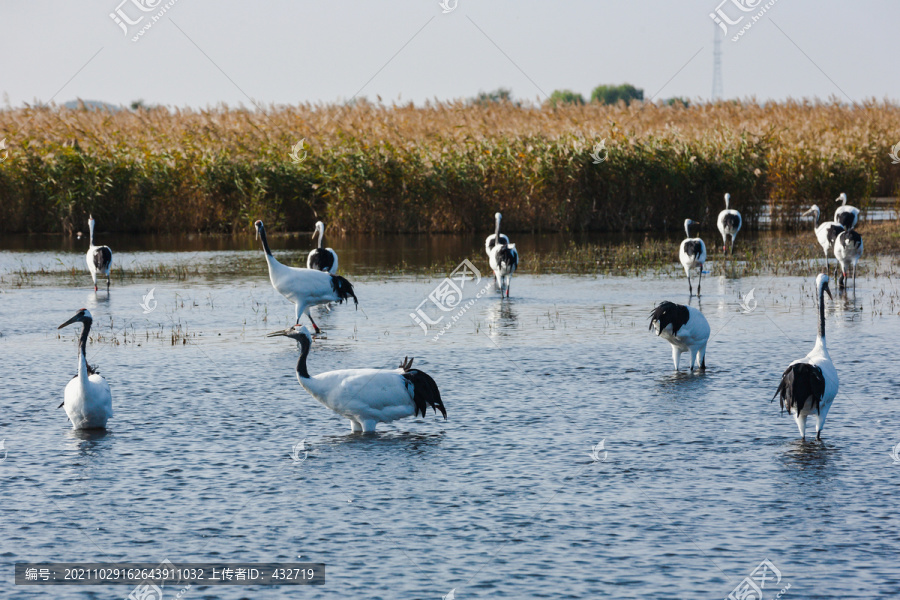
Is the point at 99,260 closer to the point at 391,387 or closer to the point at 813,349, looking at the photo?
the point at 391,387

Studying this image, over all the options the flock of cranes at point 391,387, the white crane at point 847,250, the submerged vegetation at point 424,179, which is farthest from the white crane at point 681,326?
the submerged vegetation at point 424,179

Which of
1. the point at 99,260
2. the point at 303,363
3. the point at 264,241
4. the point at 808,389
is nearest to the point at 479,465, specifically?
the point at 303,363

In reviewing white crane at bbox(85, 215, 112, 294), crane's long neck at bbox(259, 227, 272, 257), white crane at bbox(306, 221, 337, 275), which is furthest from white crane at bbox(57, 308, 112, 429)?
white crane at bbox(85, 215, 112, 294)

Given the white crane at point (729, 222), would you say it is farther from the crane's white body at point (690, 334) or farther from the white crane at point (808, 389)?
the white crane at point (808, 389)

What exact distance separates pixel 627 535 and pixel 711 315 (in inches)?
395

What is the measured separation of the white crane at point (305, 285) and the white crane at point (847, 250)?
9197 millimetres

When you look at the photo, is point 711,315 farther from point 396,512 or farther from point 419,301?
point 396,512

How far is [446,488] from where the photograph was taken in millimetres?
8016

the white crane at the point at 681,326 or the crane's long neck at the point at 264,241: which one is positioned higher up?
the crane's long neck at the point at 264,241

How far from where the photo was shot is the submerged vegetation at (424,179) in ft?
101

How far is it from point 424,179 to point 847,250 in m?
14.5

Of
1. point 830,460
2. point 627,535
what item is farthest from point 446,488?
point 830,460

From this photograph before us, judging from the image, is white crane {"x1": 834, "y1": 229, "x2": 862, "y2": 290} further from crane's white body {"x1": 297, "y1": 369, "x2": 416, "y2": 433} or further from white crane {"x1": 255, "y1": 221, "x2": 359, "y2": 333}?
crane's white body {"x1": 297, "y1": 369, "x2": 416, "y2": 433}

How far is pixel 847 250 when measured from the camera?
1888 centimetres
